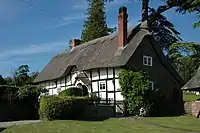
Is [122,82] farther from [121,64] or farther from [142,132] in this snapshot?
[142,132]

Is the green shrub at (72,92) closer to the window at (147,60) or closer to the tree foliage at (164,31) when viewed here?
the window at (147,60)

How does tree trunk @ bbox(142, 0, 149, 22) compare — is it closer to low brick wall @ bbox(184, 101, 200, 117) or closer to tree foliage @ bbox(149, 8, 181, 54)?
tree foliage @ bbox(149, 8, 181, 54)

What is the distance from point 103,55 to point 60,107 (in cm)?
1209

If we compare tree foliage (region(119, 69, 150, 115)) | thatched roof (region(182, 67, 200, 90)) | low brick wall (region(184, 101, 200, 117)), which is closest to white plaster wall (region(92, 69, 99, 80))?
tree foliage (region(119, 69, 150, 115))

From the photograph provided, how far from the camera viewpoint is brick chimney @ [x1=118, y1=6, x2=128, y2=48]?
34.6 metres

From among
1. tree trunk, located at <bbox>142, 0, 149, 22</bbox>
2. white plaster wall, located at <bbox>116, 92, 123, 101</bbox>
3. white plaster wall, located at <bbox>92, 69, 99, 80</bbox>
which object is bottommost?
white plaster wall, located at <bbox>116, 92, 123, 101</bbox>

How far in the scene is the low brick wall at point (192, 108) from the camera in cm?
2998

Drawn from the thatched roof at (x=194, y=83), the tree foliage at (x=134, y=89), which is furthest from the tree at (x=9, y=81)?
the thatched roof at (x=194, y=83)

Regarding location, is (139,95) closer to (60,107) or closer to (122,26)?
(122,26)

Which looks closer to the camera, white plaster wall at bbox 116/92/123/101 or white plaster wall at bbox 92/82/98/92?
white plaster wall at bbox 116/92/123/101

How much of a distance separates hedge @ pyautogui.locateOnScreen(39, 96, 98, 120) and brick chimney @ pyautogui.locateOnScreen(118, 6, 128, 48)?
10113 millimetres

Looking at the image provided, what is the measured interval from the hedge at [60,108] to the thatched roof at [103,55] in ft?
25.8

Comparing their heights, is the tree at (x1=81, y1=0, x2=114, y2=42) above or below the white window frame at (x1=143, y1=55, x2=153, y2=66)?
above

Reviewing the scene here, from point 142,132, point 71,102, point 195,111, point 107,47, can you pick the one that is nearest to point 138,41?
point 107,47
